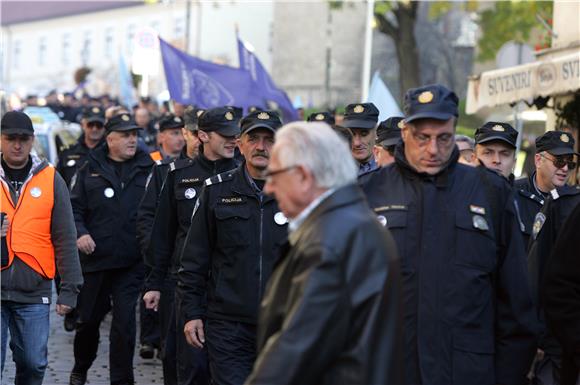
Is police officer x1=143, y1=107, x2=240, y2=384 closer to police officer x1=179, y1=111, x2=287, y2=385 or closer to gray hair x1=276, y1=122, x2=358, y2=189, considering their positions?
police officer x1=179, y1=111, x2=287, y2=385

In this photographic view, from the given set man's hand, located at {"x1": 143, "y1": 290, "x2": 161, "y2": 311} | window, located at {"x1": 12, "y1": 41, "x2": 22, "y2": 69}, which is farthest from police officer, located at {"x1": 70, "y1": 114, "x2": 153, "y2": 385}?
window, located at {"x1": 12, "y1": 41, "x2": 22, "y2": 69}

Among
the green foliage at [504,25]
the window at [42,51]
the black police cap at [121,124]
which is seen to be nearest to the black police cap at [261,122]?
the black police cap at [121,124]

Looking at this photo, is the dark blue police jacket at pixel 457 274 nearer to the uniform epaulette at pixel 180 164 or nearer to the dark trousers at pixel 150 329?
the uniform epaulette at pixel 180 164

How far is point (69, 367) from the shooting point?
470 inches

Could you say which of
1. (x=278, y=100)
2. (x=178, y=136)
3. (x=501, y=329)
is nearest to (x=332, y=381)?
(x=501, y=329)

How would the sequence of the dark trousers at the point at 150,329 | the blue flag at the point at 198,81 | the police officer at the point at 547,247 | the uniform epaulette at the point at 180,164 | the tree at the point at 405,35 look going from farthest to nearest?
1. the tree at the point at 405,35
2. the blue flag at the point at 198,81
3. the dark trousers at the point at 150,329
4. the uniform epaulette at the point at 180,164
5. the police officer at the point at 547,247

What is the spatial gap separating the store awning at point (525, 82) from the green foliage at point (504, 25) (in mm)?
21379

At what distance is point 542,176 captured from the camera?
33.0 ft

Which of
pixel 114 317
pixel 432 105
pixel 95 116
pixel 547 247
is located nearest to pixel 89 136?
pixel 95 116

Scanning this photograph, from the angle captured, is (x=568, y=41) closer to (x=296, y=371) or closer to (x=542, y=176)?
(x=542, y=176)

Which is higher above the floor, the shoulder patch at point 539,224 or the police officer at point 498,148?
the police officer at point 498,148

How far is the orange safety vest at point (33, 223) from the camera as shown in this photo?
881cm

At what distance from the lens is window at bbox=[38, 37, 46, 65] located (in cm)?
10744

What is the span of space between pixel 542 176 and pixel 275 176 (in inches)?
219
